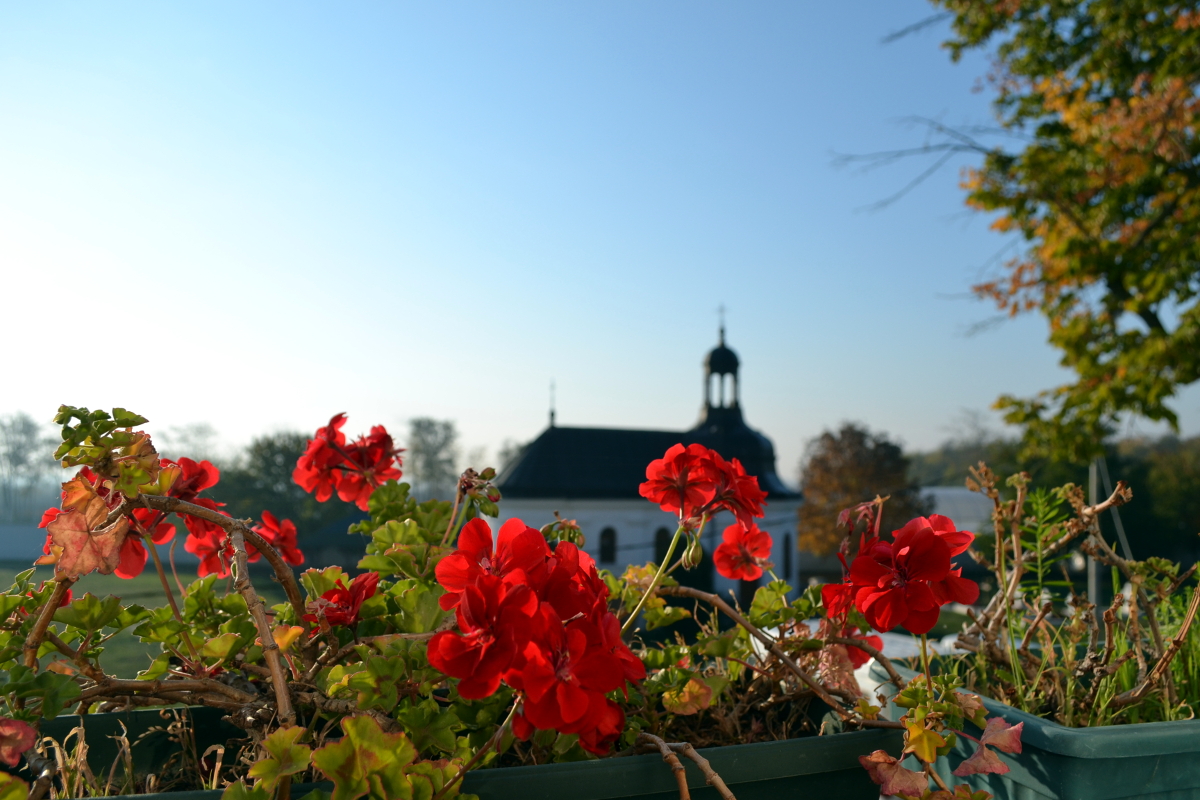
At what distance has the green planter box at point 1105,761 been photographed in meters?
0.76

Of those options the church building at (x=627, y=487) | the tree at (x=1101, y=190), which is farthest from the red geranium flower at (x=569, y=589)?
the church building at (x=627, y=487)

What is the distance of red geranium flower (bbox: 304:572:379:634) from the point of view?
743mm

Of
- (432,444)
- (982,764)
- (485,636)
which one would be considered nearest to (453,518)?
(485,636)

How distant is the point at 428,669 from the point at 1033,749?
652 millimetres

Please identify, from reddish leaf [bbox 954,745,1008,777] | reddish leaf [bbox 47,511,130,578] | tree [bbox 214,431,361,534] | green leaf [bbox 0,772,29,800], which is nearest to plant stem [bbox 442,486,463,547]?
reddish leaf [bbox 47,511,130,578]

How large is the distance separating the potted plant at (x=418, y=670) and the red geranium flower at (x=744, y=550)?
0.32ft

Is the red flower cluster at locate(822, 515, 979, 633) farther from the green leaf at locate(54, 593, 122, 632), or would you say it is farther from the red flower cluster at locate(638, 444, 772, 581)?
the green leaf at locate(54, 593, 122, 632)

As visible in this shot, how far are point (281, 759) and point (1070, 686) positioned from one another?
0.91 meters

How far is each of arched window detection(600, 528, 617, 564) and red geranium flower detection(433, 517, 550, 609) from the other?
22.8 meters

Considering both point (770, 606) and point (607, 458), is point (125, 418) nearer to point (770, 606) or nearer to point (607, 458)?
point (770, 606)

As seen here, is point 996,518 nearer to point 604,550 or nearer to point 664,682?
point 664,682

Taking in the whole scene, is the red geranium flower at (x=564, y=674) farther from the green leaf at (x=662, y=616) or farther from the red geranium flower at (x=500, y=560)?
the green leaf at (x=662, y=616)

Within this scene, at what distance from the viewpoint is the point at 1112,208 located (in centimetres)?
630

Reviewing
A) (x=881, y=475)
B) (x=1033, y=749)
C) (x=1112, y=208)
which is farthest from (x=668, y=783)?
(x=881, y=475)
